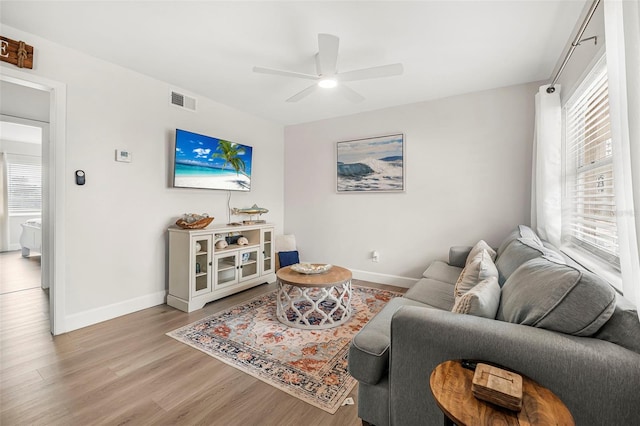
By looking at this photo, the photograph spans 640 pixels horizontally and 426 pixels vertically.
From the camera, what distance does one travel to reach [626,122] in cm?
100

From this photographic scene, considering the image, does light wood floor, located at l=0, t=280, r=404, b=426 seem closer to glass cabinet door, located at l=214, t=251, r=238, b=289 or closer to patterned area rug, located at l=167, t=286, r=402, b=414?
patterned area rug, located at l=167, t=286, r=402, b=414

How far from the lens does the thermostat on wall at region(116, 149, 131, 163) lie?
110 inches

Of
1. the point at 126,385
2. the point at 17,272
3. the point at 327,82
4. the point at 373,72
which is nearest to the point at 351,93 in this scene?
the point at 327,82

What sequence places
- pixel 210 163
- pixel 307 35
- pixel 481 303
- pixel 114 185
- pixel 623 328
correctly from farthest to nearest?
1. pixel 210 163
2. pixel 114 185
3. pixel 307 35
4. pixel 481 303
5. pixel 623 328

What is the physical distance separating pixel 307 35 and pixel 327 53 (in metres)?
0.31

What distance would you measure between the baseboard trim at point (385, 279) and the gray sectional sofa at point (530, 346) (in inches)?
91.2

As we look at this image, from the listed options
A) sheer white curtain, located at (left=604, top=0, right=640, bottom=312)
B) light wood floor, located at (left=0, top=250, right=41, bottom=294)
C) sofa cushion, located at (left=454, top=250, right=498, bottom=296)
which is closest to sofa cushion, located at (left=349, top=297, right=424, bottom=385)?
sofa cushion, located at (left=454, top=250, right=498, bottom=296)

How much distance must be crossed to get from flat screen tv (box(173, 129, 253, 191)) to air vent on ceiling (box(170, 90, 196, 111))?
0.38 m

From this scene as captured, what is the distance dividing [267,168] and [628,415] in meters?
4.31

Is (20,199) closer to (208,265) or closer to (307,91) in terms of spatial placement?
(208,265)

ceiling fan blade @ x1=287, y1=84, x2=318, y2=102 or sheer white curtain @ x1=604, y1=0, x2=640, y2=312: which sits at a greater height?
ceiling fan blade @ x1=287, y1=84, x2=318, y2=102

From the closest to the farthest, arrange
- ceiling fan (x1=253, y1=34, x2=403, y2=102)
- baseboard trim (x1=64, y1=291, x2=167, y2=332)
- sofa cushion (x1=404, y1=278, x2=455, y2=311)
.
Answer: ceiling fan (x1=253, y1=34, x2=403, y2=102) < sofa cushion (x1=404, y1=278, x2=455, y2=311) < baseboard trim (x1=64, y1=291, x2=167, y2=332)

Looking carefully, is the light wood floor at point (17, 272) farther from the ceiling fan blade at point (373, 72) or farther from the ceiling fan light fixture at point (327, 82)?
the ceiling fan blade at point (373, 72)

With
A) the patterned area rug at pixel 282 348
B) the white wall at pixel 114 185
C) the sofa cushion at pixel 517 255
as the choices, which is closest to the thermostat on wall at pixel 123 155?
the white wall at pixel 114 185
